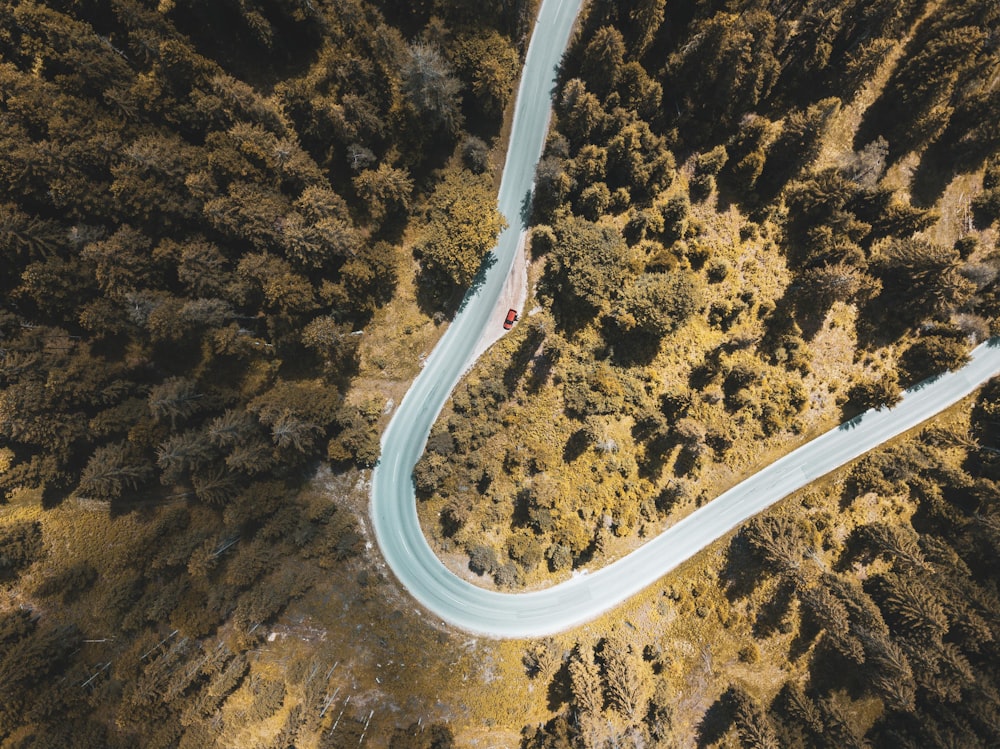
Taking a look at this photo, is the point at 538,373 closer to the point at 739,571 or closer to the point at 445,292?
the point at 445,292

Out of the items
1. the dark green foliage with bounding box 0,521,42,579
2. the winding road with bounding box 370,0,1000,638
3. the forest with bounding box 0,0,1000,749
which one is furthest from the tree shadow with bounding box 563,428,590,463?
the dark green foliage with bounding box 0,521,42,579

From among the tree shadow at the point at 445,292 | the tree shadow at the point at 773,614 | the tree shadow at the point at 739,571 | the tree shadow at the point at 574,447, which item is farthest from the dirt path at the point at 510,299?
the tree shadow at the point at 773,614

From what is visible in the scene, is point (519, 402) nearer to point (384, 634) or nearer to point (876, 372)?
point (384, 634)

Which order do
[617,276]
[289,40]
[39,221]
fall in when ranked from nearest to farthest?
[39,221] < [289,40] < [617,276]

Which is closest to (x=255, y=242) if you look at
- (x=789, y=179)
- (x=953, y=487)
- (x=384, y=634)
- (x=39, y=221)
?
(x=39, y=221)

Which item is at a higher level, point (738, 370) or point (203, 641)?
point (738, 370)

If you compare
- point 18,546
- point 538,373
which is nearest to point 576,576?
point 538,373

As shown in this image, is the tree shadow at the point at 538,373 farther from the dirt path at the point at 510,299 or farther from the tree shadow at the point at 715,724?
the tree shadow at the point at 715,724
